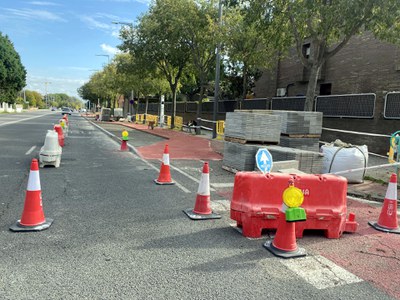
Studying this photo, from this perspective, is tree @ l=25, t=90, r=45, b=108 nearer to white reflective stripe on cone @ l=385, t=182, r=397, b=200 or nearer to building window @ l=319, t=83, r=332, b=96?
building window @ l=319, t=83, r=332, b=96

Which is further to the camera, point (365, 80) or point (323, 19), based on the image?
point (365, 80)

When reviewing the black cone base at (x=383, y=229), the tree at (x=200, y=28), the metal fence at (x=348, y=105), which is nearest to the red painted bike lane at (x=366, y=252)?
the black cone base at (x=383, y=229)

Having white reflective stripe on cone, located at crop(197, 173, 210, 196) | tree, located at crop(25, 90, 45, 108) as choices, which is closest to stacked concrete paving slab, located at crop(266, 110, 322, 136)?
white reflective stripe on cone, located at crop(197, 173, 210, 196)

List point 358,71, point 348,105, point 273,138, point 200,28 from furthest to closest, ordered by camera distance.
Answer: point 200,28 → point 358,71 → point 348,105 → point 273,138

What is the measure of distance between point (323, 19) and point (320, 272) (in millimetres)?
8517

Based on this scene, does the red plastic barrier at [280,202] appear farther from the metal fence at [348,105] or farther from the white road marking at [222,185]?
the metal fence at [348,105]

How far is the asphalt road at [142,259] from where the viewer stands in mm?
3348

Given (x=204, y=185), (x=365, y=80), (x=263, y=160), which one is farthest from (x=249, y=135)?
(x=365, y=80)

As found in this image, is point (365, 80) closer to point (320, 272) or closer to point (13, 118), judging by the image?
point (320, 272)

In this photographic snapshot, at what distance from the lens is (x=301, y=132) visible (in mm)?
10297

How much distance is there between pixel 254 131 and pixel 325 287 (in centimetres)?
630

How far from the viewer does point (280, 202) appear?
16.3 feet

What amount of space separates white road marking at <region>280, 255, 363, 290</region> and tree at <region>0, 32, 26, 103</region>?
5917cm

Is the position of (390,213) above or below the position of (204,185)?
below
